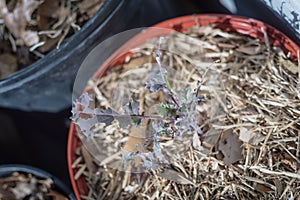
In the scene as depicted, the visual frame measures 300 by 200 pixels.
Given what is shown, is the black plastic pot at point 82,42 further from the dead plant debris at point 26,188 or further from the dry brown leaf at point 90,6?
the dead plant debris at point 26,188

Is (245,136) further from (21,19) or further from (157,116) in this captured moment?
(21,19)

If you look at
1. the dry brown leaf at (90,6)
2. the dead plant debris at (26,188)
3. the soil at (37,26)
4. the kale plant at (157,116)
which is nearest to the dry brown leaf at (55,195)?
the dead plant debris at (26,188)

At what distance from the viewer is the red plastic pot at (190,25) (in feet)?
3.63

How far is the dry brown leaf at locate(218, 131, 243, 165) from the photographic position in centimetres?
103

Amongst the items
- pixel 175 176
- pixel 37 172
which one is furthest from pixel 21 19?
pixel 175 176

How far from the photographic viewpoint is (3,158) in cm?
147

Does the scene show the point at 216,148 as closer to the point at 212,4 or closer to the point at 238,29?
the point at 238,29

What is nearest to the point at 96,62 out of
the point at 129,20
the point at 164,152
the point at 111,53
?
the point at 111,53

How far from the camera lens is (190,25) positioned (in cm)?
117

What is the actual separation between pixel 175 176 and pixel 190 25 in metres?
0.33

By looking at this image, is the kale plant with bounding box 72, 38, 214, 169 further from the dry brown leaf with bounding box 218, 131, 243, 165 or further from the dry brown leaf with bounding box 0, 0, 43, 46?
the dry brown leaf with bounding box 0, 0, 43, 46

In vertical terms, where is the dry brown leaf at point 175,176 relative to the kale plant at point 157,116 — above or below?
below

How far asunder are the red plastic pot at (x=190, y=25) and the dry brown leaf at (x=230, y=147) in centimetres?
21

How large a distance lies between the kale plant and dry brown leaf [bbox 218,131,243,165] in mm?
55
